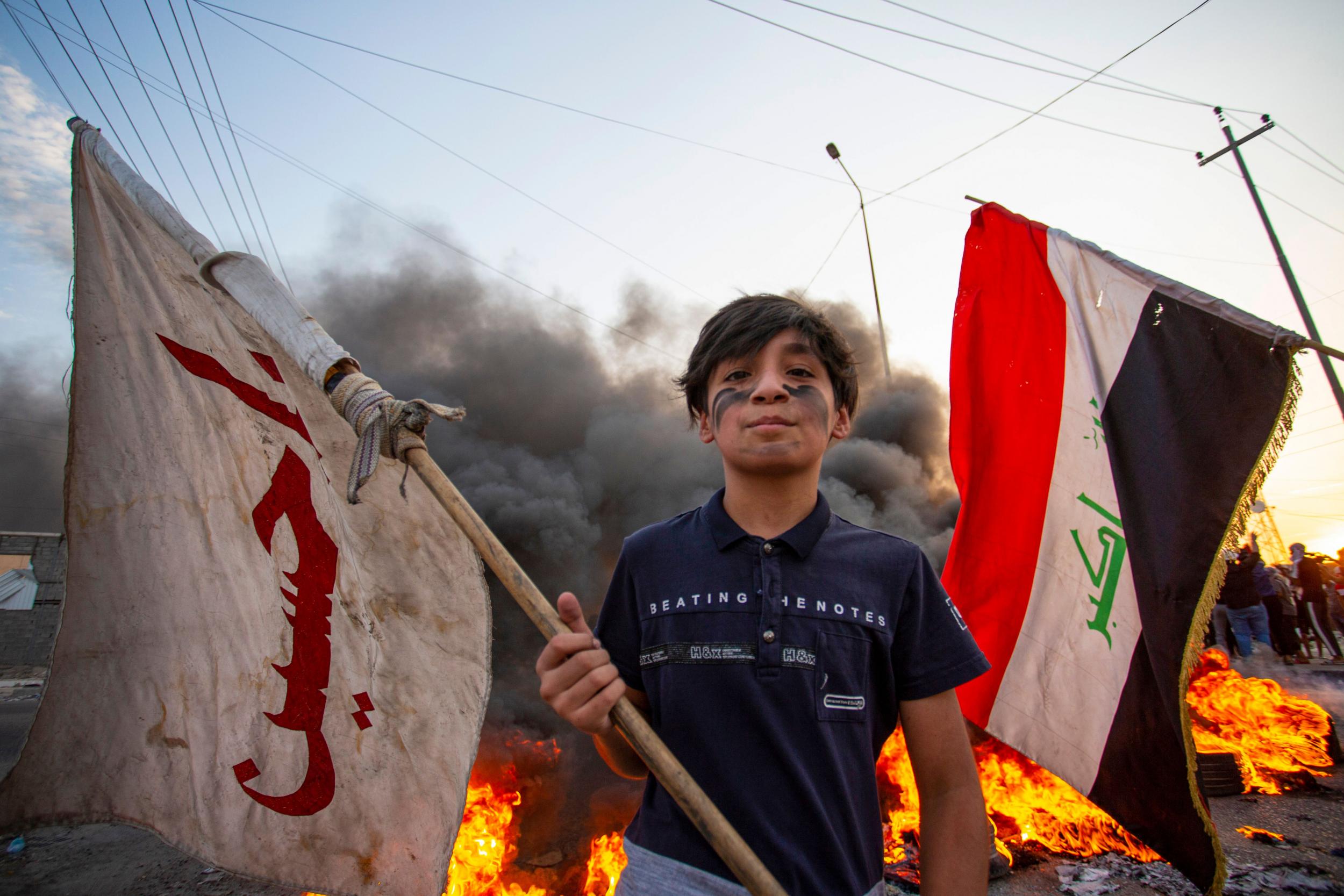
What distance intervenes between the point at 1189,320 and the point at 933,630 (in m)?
2.70

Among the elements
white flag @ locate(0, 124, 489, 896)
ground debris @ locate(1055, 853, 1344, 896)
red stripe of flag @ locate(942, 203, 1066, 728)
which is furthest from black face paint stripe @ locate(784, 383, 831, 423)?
ground debris @ locate(1055, 853, 1344, 896)

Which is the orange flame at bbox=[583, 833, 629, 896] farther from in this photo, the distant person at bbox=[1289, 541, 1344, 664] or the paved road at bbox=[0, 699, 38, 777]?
the distant person at bbox=[1289, 541, 1344, 664]

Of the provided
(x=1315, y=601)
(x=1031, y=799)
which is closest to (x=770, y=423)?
(x=1031, y=799)

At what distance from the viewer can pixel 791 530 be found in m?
1.43

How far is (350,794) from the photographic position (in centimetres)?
140

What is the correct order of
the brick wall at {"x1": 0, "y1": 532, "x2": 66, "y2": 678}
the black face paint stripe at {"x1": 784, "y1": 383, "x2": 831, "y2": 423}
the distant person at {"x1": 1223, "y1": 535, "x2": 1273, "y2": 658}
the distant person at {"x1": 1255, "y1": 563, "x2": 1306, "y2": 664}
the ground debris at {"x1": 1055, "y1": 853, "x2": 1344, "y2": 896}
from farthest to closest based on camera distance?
the brick wall at {"x1": 0, "y1": 532, "x2": 66, "y2": 678}
the distant person at {"x1": 1255, "y1": 563, "x2": 1306, "y2": 664}
the distant person at {"x1": 1223, "y1": 535, "x2": 1273, "y2": 658}
the ground debris at {"x1": 1055, "y1": 853, "x2": 1344, "y2": 896}
the black face paint stripe at {"x1": 784, "y1": 383, "x2": 831, "y2": 423}

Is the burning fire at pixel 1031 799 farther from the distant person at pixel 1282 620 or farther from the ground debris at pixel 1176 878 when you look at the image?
the distant person at pixel 1282 620

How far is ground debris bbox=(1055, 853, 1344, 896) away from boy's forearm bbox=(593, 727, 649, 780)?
4438mm

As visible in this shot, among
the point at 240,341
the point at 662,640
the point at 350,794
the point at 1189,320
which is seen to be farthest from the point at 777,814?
the point at 1189,320

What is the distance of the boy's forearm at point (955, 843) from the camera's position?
122cm

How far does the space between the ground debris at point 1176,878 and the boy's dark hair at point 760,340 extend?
4.53m

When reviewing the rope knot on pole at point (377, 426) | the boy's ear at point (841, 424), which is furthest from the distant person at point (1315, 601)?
the rope knot on pole at point (377, 426)

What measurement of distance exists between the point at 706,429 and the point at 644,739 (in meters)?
0.94

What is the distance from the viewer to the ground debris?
12.0ft
